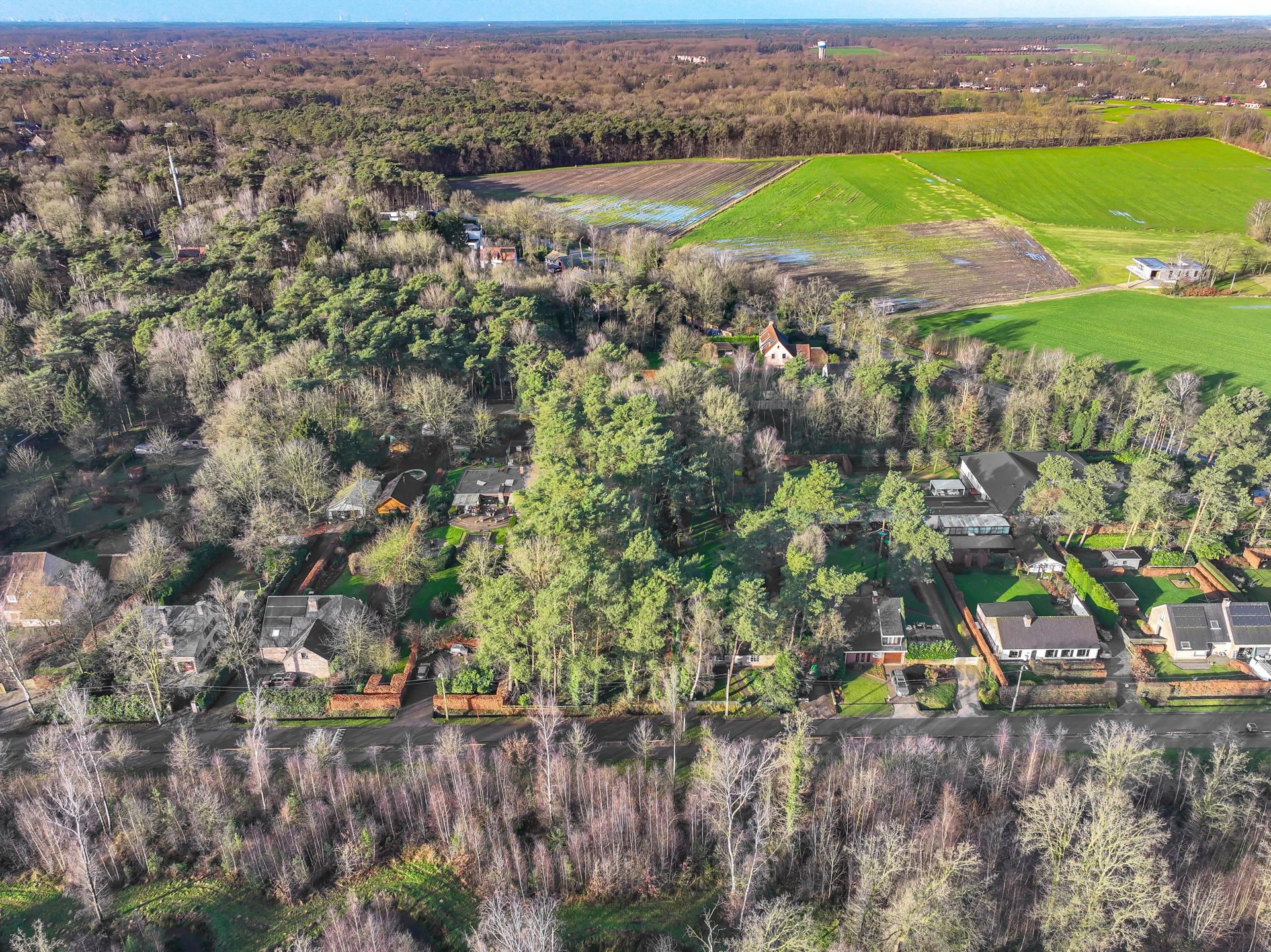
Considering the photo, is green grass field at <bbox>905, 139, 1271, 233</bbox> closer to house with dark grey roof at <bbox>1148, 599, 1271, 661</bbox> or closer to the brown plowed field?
the brown plowed field

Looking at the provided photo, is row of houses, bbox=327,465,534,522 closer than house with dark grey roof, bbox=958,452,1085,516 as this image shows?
Yes

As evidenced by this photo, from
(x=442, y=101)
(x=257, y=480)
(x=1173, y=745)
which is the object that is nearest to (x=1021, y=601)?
(x=1173, y=745)

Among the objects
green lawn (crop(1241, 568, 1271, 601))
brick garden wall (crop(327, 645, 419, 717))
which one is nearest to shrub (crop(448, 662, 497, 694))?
brick garden wall (crop(327, 645, 419, 717))

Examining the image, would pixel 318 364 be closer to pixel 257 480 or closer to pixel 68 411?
pixel 257 480

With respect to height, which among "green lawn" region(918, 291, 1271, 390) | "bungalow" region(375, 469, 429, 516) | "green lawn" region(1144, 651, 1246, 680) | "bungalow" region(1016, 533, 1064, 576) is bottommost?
"green lawn" region(1144, 651, 1246, 680)

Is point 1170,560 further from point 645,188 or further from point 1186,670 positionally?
point 645,188

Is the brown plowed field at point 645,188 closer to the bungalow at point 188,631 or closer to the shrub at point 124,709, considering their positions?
the bungalow at point 188,631
